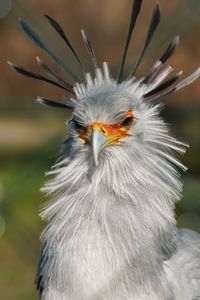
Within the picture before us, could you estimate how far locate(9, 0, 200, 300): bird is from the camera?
1637mm

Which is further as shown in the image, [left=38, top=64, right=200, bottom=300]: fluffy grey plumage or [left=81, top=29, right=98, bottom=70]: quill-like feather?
[left=81, top=29, right=98, bottom=70]: quill-like feather

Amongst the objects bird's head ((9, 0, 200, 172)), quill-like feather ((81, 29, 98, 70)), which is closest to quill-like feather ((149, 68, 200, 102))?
bird's head ((9, 0, 200, 172))

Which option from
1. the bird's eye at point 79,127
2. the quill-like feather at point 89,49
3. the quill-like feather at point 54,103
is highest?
the quill-like feather at point 89,49

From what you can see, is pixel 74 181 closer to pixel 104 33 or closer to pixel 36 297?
pixel 36 297

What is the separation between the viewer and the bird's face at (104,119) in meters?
1.66

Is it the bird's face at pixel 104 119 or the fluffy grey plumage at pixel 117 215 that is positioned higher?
the bird's face at pixel 104 119

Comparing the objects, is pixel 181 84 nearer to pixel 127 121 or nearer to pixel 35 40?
pixel 127 121

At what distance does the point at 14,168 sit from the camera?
260 cm

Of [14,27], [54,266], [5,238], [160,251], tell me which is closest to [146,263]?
[160,251]

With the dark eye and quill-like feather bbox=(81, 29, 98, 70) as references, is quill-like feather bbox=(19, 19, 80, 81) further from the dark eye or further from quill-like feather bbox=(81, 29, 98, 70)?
the dark eye

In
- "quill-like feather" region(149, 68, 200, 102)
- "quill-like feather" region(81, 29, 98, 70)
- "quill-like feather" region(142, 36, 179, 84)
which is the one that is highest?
"quill-like feather" region(81, 29, 98, 70)

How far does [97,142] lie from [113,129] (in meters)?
0.08

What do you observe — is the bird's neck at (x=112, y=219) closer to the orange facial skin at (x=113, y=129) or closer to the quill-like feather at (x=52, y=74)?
the orange facial skin at (x=113, y=129)

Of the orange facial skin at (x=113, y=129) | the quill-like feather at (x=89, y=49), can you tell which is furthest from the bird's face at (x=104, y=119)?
the quill-like feather at (x=89, y=49)
